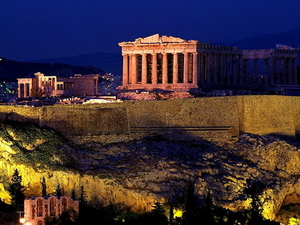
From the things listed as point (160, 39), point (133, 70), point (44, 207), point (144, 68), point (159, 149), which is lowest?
point (44, 207)

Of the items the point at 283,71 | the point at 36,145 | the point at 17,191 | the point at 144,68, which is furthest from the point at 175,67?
the point at 17,191

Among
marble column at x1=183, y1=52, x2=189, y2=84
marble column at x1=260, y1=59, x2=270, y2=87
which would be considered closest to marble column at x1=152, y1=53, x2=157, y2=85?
marble column at x1=183, y1=52, x2=189, y2=84

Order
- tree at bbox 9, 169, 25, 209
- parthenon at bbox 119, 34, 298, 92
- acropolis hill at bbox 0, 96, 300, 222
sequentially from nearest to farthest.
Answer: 1. tree at bbox 9, 169, 25, 209
2. acropolis hill at bbox 0, 96, 300, 222
3. parthenon at bbox 119, 34, 298, 92

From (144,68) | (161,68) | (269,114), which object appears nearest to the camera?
(269,114)

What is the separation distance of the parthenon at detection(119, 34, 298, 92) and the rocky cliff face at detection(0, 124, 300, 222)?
19.4m

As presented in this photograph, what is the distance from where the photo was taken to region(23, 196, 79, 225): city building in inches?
2234

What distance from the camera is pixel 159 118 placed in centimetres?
7462

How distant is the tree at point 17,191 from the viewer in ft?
203

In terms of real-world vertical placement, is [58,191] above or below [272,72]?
below

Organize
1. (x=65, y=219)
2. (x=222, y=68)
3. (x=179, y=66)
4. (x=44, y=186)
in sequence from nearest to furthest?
(x=65, y=219) → (x=44, y=186) → (x=179, y=66) → (x=222, y=68)

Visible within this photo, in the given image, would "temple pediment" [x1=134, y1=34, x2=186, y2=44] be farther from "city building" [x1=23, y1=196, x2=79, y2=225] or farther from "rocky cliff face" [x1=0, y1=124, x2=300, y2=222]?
"city building" [x1=23, y1=196, x2=79, y2=225]

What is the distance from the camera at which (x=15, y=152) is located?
6675 centimetres

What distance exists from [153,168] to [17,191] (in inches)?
355

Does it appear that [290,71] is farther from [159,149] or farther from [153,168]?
[153,168]
